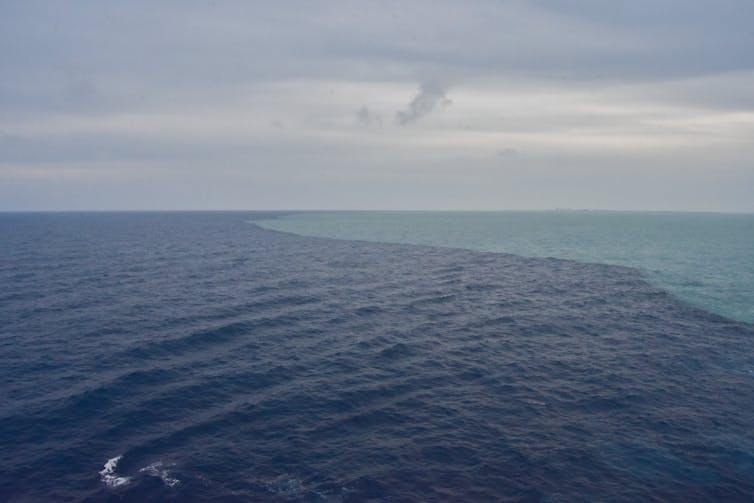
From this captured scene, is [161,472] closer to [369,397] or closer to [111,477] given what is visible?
[111,477]

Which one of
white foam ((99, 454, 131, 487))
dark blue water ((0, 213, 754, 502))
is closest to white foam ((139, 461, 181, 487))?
dark blue water ((0, 213, 754, 502))

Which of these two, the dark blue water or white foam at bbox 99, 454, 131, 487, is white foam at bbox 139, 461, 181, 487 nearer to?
the dark blue water

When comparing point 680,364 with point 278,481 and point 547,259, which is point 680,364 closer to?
point 278,481

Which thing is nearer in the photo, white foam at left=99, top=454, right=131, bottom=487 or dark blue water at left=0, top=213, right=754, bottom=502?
white foam at left=99, top=454, right=131, bottom=487

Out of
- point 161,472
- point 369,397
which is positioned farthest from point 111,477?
point 369,397

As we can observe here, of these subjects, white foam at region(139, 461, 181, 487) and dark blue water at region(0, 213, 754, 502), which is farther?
dark blue water at region(0, 213, 754, 502)
